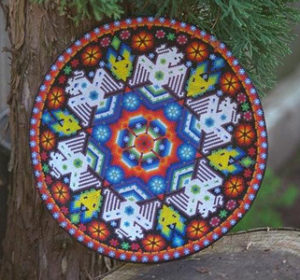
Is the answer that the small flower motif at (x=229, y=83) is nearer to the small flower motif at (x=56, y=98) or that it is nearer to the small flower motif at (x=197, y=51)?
the small flower motif at (x=197, y=51)

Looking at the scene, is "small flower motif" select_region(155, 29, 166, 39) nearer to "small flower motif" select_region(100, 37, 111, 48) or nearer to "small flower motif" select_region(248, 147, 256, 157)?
"small flower motif" select_region(100, 37, 111, 48)

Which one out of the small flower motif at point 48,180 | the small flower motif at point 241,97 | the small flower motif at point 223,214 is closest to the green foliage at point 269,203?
the small flower motif at point 223,214

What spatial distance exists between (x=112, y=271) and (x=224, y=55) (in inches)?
22.7

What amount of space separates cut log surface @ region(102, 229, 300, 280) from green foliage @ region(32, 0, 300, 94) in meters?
0.41

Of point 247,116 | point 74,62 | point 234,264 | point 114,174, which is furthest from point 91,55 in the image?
point 234,264

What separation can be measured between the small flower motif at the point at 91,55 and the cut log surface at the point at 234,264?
19.6 inches

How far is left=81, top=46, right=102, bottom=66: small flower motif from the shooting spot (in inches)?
56.0

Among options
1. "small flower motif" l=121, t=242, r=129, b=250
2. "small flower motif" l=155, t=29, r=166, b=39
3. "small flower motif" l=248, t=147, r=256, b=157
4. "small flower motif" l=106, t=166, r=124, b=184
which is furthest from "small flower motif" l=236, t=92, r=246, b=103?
"small flower motif" l=121, t=242, r=129, b=250

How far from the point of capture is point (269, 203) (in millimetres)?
2953

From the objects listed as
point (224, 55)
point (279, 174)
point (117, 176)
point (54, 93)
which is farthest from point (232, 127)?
point (279, 174)

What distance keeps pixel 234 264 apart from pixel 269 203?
59.5 inches

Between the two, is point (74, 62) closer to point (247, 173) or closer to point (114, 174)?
point (114, 174)

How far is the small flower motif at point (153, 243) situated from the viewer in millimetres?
1463

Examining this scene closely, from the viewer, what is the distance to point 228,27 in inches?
56.8
